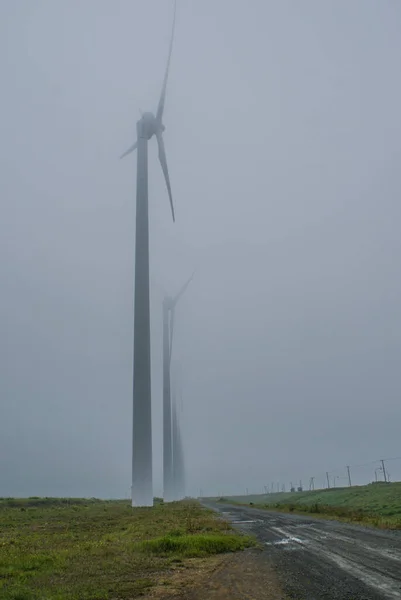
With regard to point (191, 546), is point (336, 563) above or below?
below

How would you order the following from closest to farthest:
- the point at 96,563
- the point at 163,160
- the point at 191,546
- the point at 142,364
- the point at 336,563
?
the point at 336,563 → the point at 96,563 → the point at 191,546 → the point at 142,364 → the point at 163,160

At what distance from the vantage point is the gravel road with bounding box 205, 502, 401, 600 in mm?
13055

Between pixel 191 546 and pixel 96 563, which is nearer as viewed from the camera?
pixel 96 563

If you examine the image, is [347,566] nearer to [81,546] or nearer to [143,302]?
[81,546]

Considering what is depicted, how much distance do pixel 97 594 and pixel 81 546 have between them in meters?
12.1

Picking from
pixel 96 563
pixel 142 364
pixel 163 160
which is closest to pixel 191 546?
pixel 96 563

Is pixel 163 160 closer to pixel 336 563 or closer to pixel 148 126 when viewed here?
pixel 148 126

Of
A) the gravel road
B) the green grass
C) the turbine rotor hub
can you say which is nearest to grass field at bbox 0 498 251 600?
the green grass

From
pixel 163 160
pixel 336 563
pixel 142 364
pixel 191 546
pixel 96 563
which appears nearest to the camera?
pixel 336 563

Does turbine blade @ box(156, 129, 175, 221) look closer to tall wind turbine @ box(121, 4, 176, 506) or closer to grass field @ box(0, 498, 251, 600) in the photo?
tall wind turbine @ box(121, 4, 176, 506)

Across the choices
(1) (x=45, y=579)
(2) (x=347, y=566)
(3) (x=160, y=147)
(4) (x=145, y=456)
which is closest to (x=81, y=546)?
(1) (x=45, y=579)

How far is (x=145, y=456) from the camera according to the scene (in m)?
51.7

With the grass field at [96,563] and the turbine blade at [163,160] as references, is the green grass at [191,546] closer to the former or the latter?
the grass field at [96,563]

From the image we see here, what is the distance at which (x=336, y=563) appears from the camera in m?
17.6
